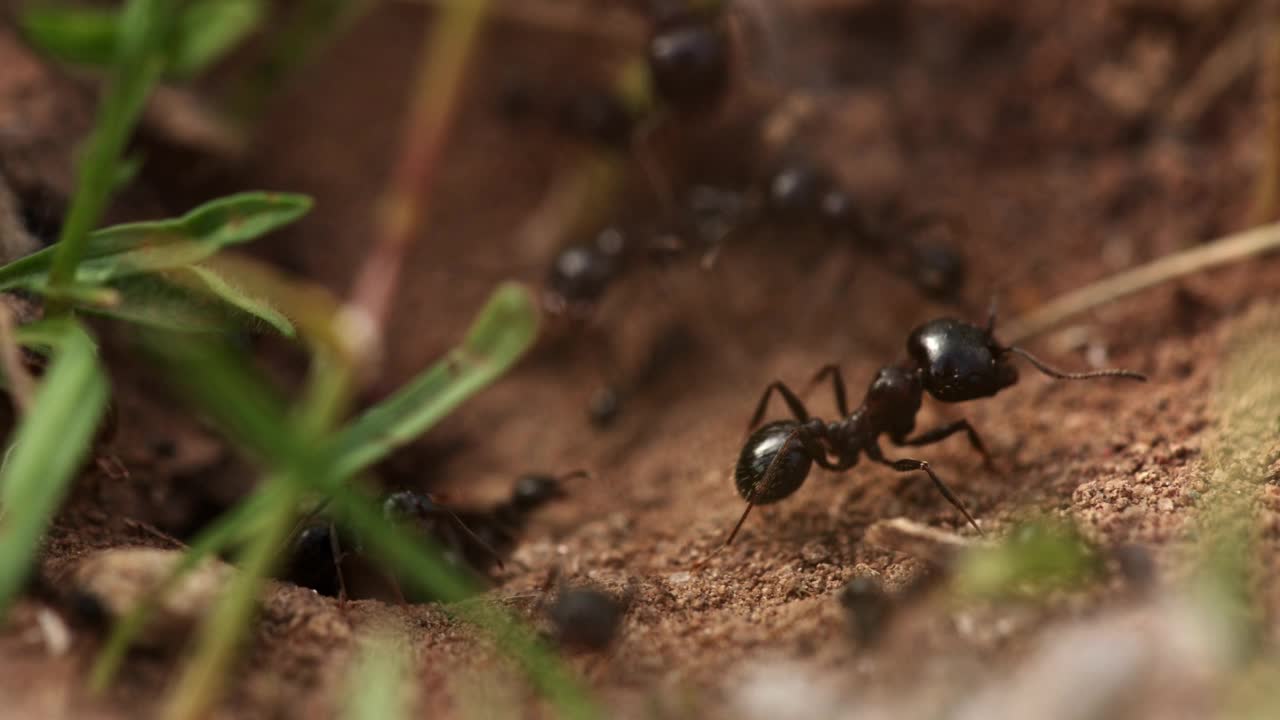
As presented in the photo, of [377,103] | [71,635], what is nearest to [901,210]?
[377,103]

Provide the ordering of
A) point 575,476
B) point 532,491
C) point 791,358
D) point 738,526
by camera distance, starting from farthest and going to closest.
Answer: point 791,358 → point 575,476 → point 532,491 → point 738,526

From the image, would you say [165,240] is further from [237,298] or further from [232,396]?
[232,396]

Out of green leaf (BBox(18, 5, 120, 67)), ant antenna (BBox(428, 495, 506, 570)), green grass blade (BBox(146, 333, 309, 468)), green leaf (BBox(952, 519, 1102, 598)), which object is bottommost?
green grass blade (BBox(146, 333, 309, 468))

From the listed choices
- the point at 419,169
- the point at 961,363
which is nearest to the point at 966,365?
the point at 961,363

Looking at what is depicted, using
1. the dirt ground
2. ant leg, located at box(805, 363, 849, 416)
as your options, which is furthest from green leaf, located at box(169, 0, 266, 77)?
ant leg, located at box(805, 363, 849, 416)

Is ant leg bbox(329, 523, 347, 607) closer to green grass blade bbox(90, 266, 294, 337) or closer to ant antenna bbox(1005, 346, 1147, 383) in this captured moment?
green grass blade bbox(90, 266, 294, 337)

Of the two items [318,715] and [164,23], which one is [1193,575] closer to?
[318,715]
